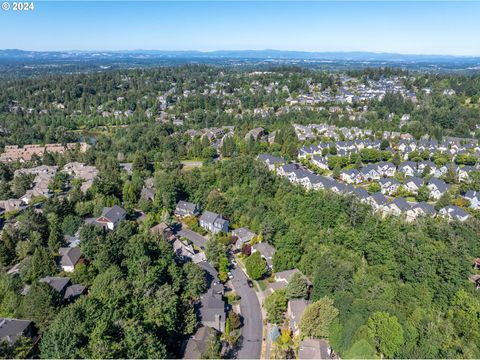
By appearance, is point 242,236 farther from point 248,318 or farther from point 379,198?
point 379,198

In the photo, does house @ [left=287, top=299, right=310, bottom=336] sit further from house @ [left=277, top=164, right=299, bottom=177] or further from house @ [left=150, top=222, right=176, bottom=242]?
house @ [left=277, top=164, right=299, bottom=177]

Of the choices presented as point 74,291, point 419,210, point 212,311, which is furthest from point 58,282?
point 419,210

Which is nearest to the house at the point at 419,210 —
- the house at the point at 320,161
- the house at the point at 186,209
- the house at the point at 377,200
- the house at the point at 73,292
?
the house at the point at 377,200

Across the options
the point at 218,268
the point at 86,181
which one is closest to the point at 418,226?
the point at 218,268

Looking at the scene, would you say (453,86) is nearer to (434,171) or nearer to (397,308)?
(434,171)

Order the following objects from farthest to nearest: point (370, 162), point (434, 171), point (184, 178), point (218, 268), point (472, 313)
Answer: point (370, 162) < point (434, 171) < point (184, 178) < point (218, 268) < point (472, 313)

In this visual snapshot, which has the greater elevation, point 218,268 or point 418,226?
point 418,226
